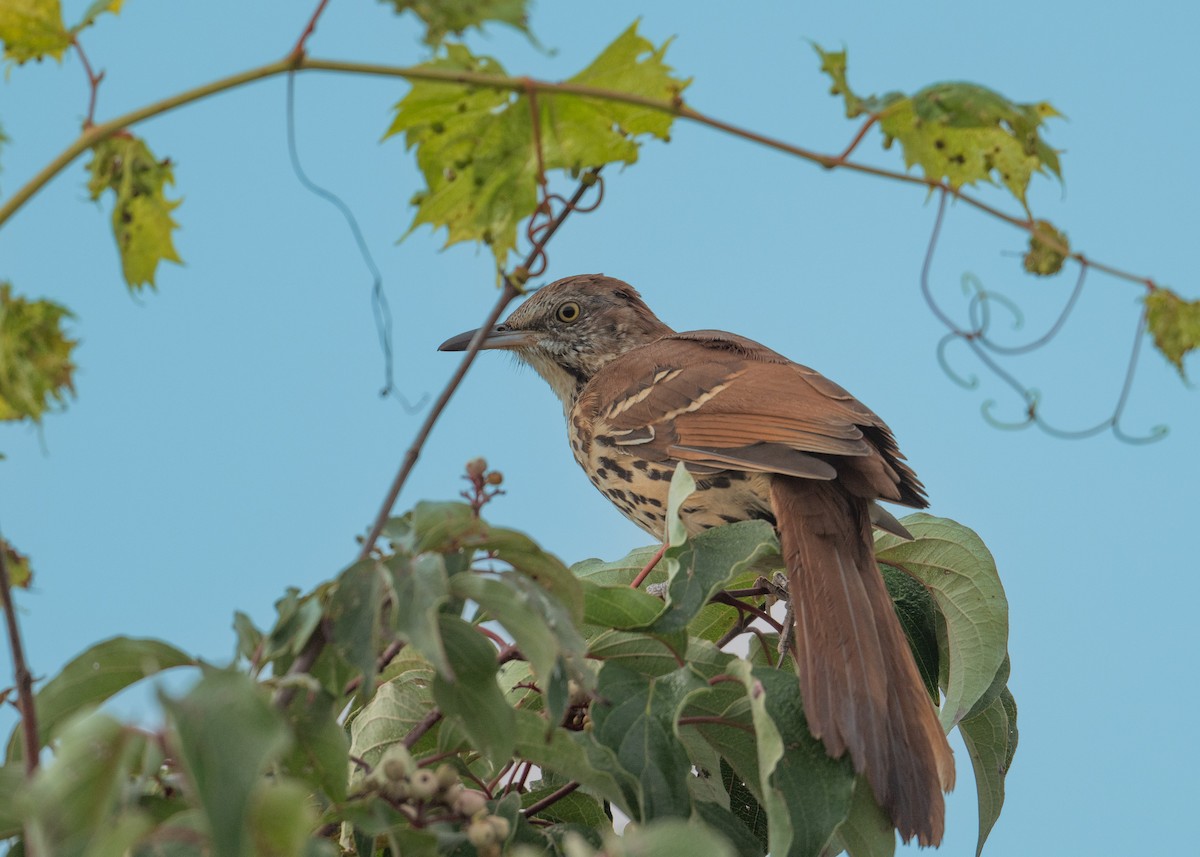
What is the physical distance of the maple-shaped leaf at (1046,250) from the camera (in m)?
1.73

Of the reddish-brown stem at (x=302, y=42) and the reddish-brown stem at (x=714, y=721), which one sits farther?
the reddish-brown stem at (x=714, y=721)

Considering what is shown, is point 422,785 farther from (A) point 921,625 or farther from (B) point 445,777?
(A) point 921,625

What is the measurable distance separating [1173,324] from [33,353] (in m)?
1.38

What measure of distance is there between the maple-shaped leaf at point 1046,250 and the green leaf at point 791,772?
0.69m

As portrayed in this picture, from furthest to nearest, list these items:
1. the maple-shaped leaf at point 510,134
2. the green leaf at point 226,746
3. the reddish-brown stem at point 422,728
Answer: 1. the reddish-brown stem at point 422,728
2. the maple-shaped leaf at point 510,134
3. the green leaf at point 226,746

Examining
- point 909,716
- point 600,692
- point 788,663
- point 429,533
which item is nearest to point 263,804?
point 429,533

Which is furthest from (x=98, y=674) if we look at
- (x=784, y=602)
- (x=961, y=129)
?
(x=784, y=602)

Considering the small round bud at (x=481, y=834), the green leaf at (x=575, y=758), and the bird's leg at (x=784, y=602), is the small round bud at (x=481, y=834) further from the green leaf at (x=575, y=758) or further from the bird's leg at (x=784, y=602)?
the bird's leg at (x=784, y=602)

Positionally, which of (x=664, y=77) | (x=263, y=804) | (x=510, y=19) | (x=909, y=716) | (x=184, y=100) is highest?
(x=664, y=77)

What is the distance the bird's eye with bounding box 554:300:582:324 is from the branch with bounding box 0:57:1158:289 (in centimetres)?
257

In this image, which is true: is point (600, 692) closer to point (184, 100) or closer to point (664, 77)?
point (664, 77)

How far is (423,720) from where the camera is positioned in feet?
6.78

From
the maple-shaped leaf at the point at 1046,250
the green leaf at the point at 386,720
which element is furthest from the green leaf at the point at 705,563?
the maple-shaped leaf at the point at 1046,250

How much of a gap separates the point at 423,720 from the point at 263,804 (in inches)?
40.6
